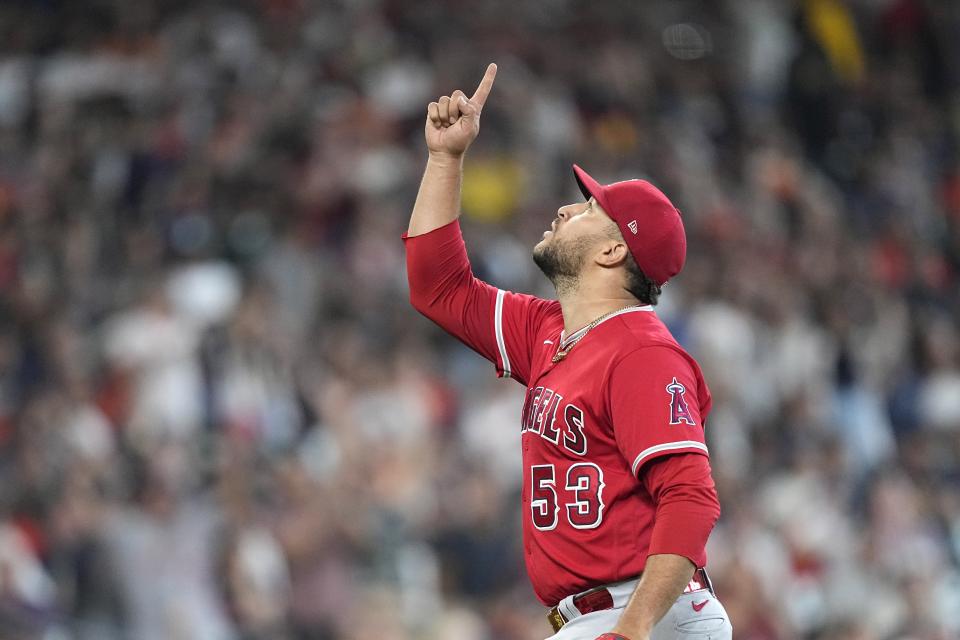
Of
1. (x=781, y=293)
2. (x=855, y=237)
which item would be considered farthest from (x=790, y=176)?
(x=781, y=293)

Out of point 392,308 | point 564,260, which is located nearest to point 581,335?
point 564,260

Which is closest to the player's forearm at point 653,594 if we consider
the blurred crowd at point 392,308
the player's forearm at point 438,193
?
the player's forearm at point 438,193

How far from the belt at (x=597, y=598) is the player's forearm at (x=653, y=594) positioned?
24 centimetres

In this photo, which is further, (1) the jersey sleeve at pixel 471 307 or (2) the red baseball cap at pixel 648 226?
(1) the jersey sleeve at pixel 471 307

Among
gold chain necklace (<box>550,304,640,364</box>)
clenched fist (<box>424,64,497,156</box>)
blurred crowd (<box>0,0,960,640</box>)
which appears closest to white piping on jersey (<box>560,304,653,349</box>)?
gold chain necklace (<box>550,304,640,364</box>)

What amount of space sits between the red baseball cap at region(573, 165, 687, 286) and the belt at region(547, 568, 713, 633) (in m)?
0.72

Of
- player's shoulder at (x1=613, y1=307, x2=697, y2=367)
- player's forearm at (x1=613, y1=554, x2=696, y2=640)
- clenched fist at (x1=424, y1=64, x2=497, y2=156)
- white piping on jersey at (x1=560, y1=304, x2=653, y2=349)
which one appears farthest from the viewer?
clenched fist at (x1=424, y1=64, x2=497, y2=156)

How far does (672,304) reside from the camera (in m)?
9.82

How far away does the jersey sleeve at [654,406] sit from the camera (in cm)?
329

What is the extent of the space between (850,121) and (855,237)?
166 cm

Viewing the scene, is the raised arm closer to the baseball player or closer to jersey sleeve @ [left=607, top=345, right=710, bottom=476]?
the baseball player

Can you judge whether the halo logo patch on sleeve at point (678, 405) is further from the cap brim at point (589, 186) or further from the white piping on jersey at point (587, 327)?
the cap brim at point (589, 186)

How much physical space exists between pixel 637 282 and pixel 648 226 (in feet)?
0.47

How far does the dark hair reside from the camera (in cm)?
369
